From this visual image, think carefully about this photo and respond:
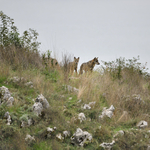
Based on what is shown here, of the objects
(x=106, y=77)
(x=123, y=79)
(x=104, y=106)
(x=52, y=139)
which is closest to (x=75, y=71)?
(x=106, y=77)

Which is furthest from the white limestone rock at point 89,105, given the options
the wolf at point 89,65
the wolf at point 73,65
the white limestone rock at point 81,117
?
the wolf at point 89,65

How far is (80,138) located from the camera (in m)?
5.89

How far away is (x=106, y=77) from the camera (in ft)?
39.2

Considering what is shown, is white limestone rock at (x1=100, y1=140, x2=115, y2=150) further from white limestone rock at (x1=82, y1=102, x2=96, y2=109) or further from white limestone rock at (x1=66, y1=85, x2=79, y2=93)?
white limestone rock at (x1=66, y1=85, x2=79, y2=93)

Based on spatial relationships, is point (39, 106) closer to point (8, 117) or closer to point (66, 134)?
point (8, 117)

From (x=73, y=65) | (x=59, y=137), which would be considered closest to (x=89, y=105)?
(x=59, y=137)

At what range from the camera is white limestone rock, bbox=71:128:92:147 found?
19.1ft

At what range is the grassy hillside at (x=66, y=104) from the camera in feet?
19.1

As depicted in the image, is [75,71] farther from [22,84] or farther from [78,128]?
[78,128]

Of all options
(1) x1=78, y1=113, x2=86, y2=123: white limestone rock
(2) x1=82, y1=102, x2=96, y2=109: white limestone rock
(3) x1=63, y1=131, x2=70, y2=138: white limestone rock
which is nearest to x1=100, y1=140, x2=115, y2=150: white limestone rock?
(3) x1=63, y1=131, x2=70, y2=138: white limestone rock

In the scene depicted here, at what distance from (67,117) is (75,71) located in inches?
225

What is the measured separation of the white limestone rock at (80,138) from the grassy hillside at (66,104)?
9 cm

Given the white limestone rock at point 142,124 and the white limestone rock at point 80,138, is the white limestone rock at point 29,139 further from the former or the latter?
the white limestone rock at point 142,124

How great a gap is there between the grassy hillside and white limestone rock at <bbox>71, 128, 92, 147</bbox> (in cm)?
9
